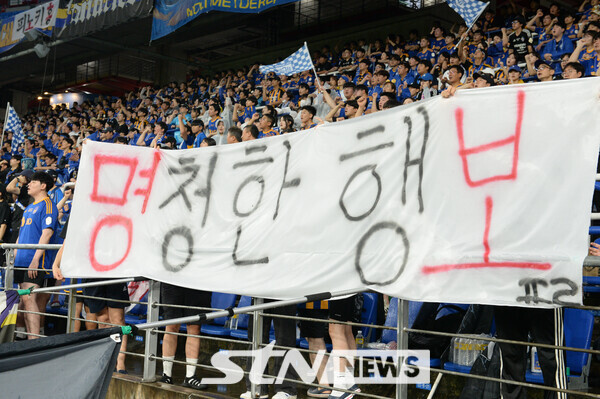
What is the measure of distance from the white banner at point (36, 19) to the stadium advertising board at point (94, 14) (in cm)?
30

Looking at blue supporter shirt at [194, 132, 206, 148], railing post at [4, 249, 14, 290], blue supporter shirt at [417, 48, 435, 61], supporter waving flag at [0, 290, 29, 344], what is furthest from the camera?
blue supporter shirt at [417, 48, 435, 61]

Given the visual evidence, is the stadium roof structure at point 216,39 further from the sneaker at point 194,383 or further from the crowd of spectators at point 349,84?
the sneaker at point 194,383

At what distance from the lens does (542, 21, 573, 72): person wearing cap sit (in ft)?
32.9

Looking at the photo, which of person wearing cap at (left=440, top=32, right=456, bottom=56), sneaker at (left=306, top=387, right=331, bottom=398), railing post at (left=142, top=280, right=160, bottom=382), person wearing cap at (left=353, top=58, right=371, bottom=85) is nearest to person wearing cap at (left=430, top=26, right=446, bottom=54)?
person wearing cap at (left=440, top=32, right=456, bottom=56)

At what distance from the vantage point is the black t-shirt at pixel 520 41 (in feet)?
35.4

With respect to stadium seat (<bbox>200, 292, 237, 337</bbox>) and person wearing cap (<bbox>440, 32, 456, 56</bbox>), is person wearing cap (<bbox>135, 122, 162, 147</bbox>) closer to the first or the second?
person wearing cap (<bbox>440, 32, 456, 56</bbox>)

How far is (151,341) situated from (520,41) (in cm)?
856

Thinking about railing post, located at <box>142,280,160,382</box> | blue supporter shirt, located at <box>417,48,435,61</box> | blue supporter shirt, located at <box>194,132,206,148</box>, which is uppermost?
blue supporter shirt, located at <box>417,48,435,61</box>

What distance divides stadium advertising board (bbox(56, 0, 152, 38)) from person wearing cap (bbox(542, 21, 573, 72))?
9.01 m

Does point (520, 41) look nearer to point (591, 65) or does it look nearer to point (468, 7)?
point (468, 7)

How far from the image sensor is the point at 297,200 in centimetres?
446

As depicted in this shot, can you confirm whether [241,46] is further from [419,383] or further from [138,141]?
[419,383]

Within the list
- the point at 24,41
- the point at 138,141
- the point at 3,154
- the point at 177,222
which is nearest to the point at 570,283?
the point at 177,222

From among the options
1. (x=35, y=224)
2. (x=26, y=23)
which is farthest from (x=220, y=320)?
(x=26, y=23)
